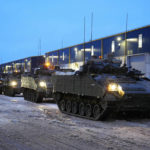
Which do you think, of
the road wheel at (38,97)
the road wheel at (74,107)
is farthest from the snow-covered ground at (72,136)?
the road wheel at (38,97)

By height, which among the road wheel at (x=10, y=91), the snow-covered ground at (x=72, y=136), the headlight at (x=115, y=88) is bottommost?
the snow-covered ground at (x=72, y=136)

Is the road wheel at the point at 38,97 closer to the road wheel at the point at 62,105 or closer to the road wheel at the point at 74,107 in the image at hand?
the road wheel at the point at 62,105

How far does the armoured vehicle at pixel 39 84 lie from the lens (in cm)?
1680

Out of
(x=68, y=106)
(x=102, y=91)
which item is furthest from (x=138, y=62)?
(x=102, y=91)

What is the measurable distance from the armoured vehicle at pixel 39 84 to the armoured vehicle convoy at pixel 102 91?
356 centimetres

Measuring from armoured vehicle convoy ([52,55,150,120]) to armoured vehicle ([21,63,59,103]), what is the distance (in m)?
3.56

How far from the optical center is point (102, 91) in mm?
9641

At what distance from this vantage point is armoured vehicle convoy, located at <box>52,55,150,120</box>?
9.64 m

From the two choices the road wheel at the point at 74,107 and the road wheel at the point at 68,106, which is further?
the road wheel at the point at 68,106

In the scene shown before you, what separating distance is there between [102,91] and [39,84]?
8148mm

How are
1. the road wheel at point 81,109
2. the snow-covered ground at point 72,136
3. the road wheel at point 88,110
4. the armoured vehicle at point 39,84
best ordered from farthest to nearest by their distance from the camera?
1. the armoured vehicle at point 39,84
2. the road wheel at point 81,109
3. the road wheel at point 88,110
4. the snow-covered ground at point 72,136

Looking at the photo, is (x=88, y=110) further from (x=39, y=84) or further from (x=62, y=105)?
(x=39, y=84)

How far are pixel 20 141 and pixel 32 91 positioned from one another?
12.4 metres

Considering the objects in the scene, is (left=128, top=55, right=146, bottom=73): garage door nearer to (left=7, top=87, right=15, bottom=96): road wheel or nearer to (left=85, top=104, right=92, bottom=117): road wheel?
(left=7, top=87, right=15, bottom=96): road wheel
